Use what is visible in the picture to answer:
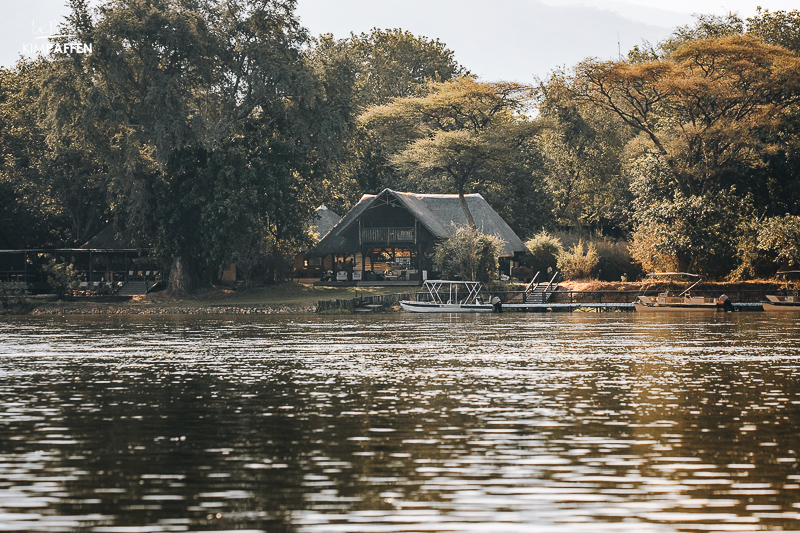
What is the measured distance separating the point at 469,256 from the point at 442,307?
7455 mm

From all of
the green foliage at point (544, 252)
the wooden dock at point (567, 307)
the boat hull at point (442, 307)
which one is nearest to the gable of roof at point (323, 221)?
the green foliage at point (544, 252)

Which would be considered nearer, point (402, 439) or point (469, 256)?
point (402, 439)

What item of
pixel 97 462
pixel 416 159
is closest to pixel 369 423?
pixel 97 462

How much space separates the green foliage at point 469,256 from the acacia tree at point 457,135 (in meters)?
7.77

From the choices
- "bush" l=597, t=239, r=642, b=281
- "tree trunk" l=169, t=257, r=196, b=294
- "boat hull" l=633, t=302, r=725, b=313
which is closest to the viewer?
"boat hull" l=633, t=302, r=725, b=313

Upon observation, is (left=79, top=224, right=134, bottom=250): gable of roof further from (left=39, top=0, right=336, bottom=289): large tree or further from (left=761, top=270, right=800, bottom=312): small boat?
(left=761, top=270, right=800, bottom=312): small boat

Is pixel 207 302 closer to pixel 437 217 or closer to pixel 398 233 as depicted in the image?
pixel 398 233

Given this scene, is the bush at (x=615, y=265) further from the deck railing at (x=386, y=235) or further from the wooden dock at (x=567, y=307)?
the deck railing at (x=386, y=235)

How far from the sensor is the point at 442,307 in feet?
208

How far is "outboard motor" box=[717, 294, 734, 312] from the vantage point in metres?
60.1

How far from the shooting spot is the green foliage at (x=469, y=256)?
69.8m

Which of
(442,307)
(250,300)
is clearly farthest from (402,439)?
(250,300)

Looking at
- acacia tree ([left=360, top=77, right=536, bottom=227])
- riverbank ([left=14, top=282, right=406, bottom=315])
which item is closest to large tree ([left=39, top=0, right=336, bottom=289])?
riverbank ([left=14, top=282, right=406, bottom=315])

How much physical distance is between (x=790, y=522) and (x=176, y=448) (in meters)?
9.41
